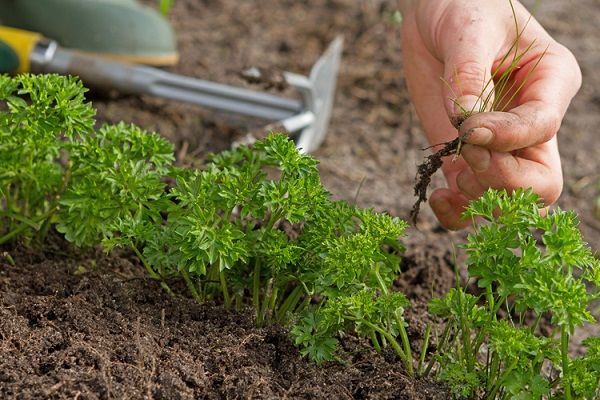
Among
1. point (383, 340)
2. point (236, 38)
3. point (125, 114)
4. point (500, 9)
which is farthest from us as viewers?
point (236, 38)

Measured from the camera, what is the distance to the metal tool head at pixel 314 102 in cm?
333

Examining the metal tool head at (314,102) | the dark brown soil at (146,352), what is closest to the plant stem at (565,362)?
the dark brown soil at (146,352)

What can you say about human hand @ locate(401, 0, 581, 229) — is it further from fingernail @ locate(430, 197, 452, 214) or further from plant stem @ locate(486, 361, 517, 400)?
plant stem @ locate(486, 361, 517, 400)

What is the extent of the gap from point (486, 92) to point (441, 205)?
29 centimetres

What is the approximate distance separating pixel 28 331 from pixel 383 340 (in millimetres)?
737

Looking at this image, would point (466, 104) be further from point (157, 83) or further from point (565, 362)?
point (157, 83)

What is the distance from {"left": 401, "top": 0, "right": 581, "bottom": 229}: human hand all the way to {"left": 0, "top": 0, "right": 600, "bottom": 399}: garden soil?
26 cm

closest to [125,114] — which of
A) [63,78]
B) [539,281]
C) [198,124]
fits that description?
[198,124]

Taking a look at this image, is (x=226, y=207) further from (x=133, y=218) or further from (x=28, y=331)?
(x=28, y=331)

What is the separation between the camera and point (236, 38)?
4.48 meters

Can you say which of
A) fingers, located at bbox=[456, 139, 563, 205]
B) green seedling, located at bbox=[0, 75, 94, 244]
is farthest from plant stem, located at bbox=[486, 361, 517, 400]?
green seedling, located at bbox=[0, 75, 94, 244]

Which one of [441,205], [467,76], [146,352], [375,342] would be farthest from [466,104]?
[146,352]

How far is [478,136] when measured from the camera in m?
1.80

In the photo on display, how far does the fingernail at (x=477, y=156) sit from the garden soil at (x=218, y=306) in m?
0.28
